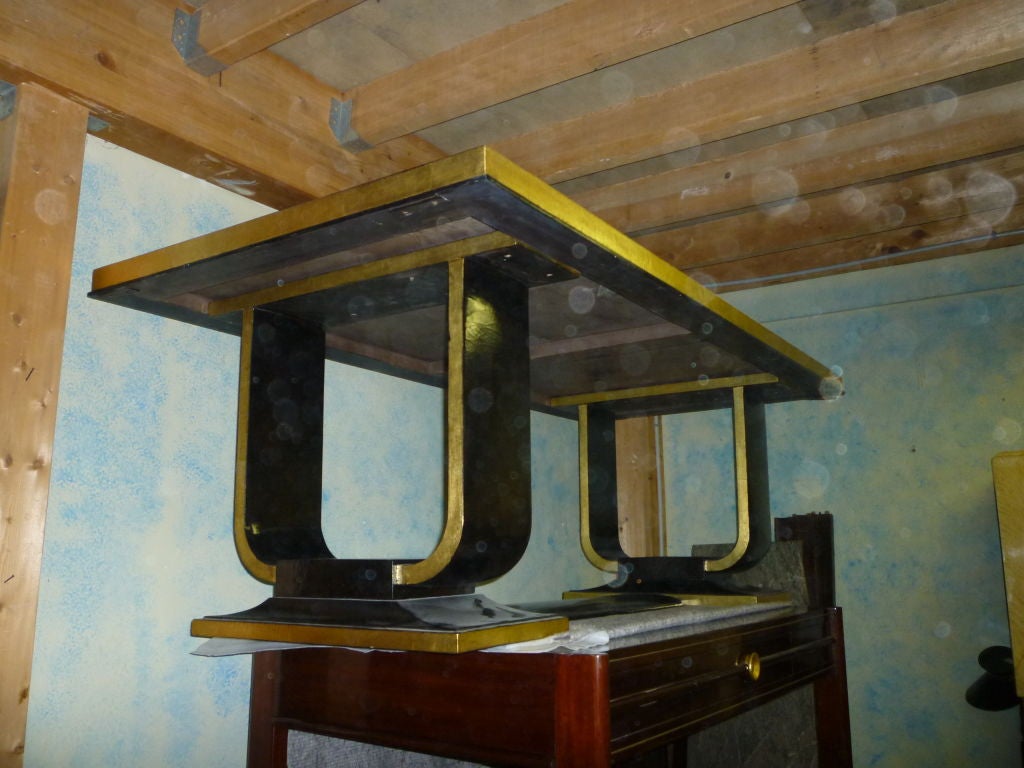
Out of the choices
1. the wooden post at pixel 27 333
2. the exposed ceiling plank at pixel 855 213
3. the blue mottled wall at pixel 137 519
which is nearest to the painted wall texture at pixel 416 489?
the blue mottled wall at pixel 137 519

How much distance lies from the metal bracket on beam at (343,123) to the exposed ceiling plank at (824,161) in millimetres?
695

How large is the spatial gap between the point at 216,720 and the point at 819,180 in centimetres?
188

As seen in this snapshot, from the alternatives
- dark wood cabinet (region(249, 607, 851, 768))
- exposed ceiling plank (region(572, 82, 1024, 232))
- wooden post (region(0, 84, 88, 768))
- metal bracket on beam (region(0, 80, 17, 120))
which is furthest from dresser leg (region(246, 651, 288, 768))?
exposed ceiling plank (region(572, 82, 1024, 232))

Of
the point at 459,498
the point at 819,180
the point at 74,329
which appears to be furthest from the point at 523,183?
the point at 819,180

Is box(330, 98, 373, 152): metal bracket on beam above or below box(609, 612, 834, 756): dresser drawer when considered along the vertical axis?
above

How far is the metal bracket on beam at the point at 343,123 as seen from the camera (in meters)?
1.86

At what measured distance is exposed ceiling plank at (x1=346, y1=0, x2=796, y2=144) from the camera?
148cm

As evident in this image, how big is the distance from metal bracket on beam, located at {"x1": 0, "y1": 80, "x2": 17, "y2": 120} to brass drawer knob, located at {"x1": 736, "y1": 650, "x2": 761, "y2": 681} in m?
1.64

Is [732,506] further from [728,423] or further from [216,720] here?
[216,720]

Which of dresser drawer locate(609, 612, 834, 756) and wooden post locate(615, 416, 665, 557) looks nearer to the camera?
dresser drawer locate(609, 612, 834, 756)

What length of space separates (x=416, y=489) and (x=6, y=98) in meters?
1.26

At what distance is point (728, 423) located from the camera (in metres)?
2.97

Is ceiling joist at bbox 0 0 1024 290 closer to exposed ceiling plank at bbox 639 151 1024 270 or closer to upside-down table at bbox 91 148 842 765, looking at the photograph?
exposed ceiling plank at bbox 639 151 1024 270

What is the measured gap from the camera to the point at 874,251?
104 inches
